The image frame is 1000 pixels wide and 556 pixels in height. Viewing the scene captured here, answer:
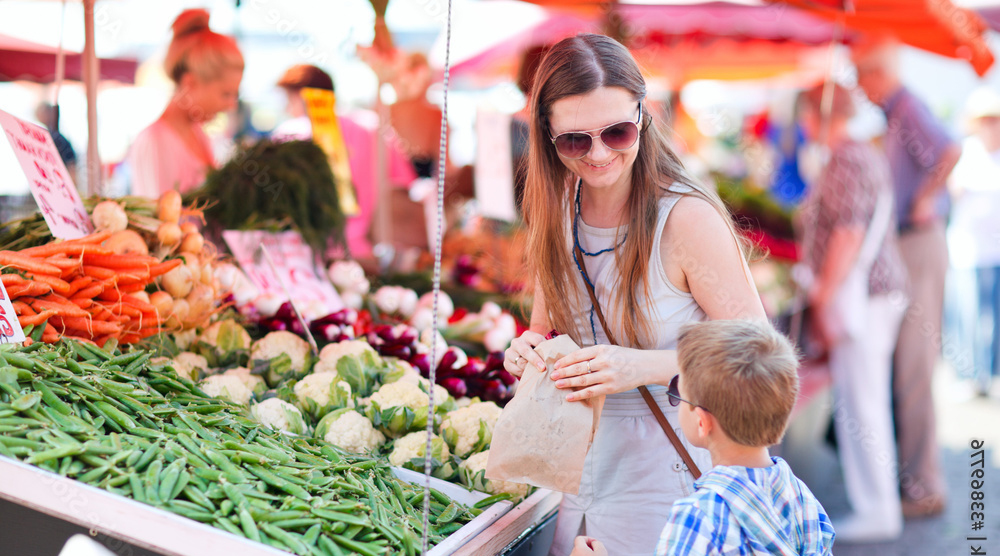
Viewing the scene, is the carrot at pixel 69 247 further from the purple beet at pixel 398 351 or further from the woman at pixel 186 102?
the woman at pixel 186 102

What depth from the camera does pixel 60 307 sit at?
6.25 ft

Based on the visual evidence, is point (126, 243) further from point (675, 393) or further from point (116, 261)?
point (675, 393)

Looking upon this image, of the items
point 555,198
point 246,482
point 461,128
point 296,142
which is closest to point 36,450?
point 246,482

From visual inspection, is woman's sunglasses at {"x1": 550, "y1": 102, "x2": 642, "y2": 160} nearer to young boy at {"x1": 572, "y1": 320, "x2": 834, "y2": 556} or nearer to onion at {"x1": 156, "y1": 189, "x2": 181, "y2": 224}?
young boy at {"x1": 572, "y1": 320, "x2": 834, "y2": 556}

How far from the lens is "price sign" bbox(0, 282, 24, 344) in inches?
67.6

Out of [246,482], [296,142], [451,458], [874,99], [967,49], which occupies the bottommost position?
[451,458]

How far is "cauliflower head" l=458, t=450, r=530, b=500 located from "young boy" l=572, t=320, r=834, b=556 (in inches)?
27.3

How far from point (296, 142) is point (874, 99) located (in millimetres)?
3696

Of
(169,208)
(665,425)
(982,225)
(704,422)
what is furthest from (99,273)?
(982,225)

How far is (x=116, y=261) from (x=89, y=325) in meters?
0.23

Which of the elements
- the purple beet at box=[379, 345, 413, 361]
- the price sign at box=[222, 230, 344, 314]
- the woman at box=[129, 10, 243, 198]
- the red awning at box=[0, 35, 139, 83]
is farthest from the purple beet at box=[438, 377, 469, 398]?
the red awning at box=[0, 35, 139, 83]

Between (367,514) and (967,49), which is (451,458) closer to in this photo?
(367,514)

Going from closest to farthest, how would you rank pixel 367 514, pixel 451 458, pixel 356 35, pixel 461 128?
pixel 367 514 < pixel 451 458 < pixel 356 35 < pixel 461 128

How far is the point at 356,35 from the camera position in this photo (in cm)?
436
